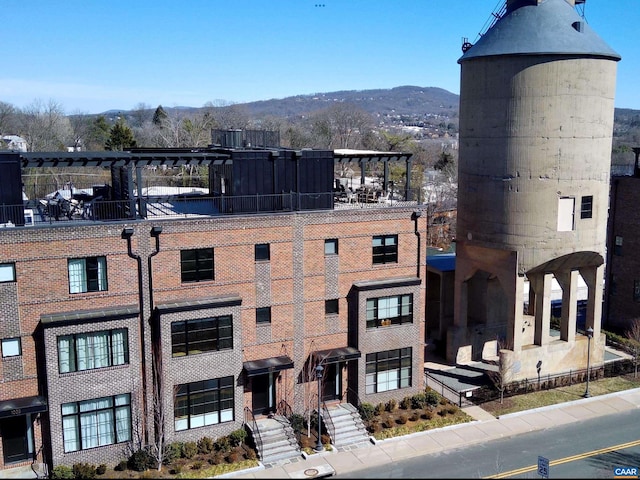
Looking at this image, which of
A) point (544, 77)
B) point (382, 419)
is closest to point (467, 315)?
point (382, 419)

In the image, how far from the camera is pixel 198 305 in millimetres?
24609

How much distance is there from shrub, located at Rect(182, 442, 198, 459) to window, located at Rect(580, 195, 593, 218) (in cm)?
2146

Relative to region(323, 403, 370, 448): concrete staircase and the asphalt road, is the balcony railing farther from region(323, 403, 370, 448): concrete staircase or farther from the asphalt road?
the asphalt road

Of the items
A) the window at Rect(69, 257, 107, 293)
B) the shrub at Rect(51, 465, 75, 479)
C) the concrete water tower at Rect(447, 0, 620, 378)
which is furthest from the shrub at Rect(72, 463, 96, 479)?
the concrete water tower at Rect(447, 0, 620, 378)

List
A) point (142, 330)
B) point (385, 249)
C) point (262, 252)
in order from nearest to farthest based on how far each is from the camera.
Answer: point (142, 330)
point (262, 252)
point (385, 249)

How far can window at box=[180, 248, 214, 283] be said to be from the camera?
2495cm

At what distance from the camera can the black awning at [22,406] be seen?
71.9 ft

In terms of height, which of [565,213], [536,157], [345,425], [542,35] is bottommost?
[345,425]

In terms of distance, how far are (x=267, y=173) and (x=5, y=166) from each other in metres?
10.2

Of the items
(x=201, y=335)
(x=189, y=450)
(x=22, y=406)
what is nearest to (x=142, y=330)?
(x=201, y=335)

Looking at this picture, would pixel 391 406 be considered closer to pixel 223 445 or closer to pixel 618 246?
pixel 223 445

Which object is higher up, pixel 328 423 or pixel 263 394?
pixel 263 394

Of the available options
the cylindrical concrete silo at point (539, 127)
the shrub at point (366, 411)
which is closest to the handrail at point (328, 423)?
the shrub at point (366, 411)

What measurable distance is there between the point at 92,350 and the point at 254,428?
734cm
